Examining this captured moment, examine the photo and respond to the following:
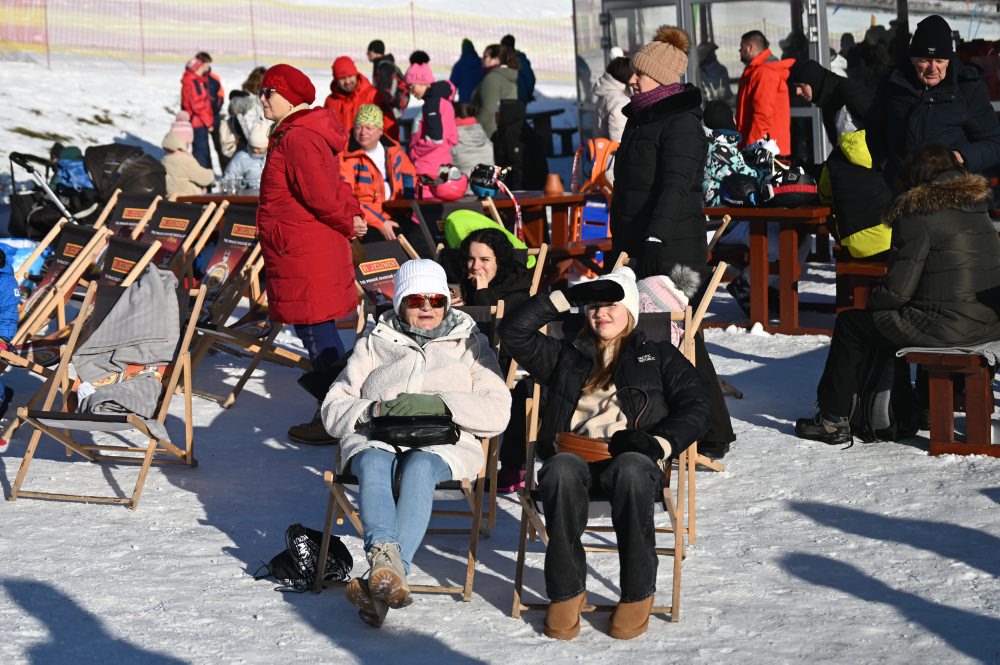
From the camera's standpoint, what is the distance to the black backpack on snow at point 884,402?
6.25 meters

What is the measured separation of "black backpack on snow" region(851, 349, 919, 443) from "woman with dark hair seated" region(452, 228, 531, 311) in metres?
1.60

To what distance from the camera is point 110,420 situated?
226 inches

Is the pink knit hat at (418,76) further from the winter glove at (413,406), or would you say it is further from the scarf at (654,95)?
the winter glove at (413,406)

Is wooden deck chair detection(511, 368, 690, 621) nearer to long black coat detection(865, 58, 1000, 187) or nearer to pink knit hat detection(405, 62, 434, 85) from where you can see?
long black coat detection(865, 58, 1000, 187)

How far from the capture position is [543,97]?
24359 millimetres

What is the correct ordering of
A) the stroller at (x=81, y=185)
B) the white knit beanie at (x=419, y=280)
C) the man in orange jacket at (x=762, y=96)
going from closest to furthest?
1. the white knit beanie at (x=419, y=280)
2. the stroller at (x=81, y=185)
3. the man in orange jacket at (x=762, y=96)

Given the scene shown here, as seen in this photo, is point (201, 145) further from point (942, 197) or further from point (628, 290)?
point (628, 290)

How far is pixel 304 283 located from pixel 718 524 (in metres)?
2.24

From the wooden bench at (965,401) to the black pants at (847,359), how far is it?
0.79 feet

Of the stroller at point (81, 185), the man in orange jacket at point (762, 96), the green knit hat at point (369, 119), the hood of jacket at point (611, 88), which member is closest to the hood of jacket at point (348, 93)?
the stroller at point (81, 185)

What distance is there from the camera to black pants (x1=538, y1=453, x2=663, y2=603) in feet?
13.9

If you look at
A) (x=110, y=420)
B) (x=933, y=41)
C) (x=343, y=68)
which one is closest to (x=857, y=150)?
(x=933, y=41)

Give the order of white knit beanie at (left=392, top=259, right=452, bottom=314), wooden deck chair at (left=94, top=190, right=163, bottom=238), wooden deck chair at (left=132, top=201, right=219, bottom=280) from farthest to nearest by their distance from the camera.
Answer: wooden deck chair at (left=94, top=190, right=163, bottom=238), wooden deck chair at (left=132, top=201, right=219, bottom=280), white knit beanie at (left=392, top=259, right=452, bottom=314)

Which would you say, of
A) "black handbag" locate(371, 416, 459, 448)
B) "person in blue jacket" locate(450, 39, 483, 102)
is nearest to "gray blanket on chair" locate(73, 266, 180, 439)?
"black handbag" locate(371, 416, 459, 448)
